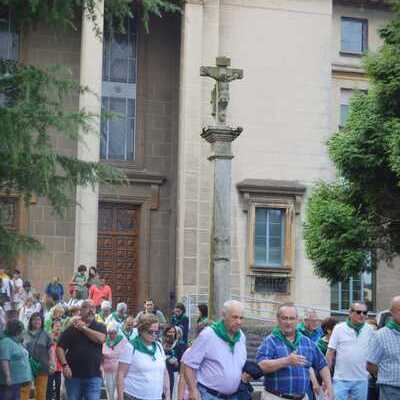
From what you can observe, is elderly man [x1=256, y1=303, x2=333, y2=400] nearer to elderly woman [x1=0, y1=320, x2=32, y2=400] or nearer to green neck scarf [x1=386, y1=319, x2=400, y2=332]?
green neck scarf [x1=386, y1=319, x2=400, y2=332]

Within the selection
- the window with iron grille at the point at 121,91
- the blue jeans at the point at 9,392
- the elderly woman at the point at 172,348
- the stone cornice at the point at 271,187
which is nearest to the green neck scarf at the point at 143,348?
the blue jeans at the point at 9,392

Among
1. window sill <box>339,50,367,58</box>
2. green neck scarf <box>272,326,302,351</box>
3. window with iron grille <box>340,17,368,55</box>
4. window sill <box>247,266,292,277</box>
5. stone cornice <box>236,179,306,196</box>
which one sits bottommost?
green neck scarf <box>272,326,302,351</box>

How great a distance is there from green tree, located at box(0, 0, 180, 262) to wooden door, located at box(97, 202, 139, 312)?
24906 mm

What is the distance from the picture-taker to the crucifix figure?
2102 centimetres

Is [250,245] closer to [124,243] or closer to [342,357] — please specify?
[124,243]

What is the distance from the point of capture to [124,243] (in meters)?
36.8

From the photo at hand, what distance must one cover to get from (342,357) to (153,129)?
74.6 ft

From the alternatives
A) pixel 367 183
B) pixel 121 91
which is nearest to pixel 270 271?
pixel 121 91

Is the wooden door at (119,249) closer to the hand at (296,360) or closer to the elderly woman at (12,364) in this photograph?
the elderly woman at (12,364)

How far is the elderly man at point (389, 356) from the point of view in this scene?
12.6m

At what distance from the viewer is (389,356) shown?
12672 millimetres

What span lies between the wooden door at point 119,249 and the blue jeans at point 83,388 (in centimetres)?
2133

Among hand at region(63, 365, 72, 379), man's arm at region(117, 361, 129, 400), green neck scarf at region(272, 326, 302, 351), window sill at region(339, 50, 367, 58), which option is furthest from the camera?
window sill at region(339, 50, 367, 58)

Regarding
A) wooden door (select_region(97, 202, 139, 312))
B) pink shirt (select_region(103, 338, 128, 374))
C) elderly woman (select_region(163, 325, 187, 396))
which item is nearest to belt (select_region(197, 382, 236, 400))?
pink shirt (select_region(103, 338, 128, 374))
